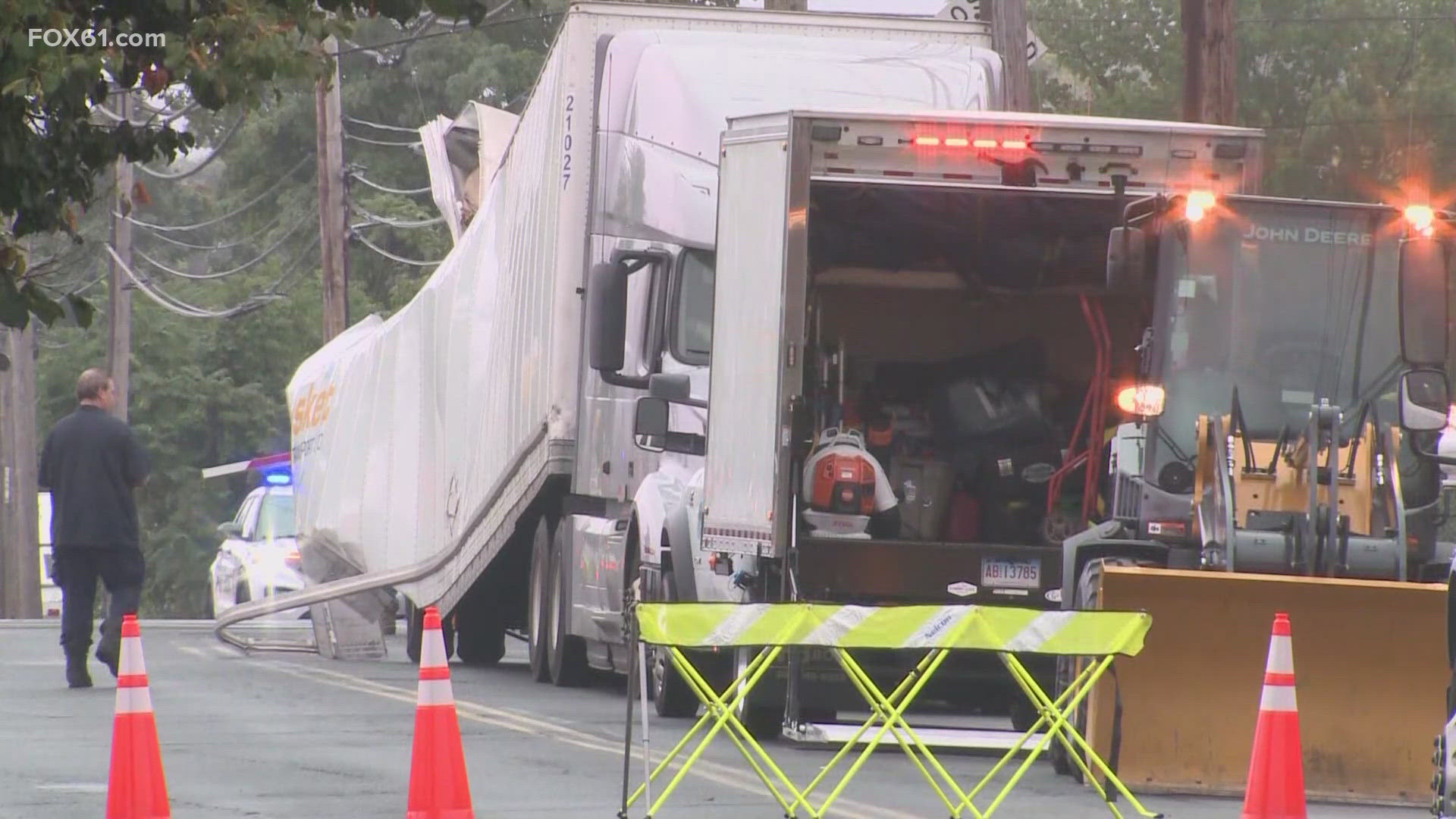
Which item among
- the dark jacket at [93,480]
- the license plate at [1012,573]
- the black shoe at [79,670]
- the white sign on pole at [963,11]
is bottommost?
the black shoe at [79,670]

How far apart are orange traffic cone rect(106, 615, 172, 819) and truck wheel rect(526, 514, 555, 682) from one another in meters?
8.68

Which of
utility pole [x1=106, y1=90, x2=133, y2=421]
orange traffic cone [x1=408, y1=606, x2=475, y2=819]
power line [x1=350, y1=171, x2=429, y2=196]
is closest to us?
orange traffic cone [x1=408, y1=606, x2=475, y2=819]

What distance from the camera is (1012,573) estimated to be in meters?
13.2

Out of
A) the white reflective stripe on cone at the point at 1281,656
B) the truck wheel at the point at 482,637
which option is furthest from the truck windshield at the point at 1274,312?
the truck wheel at the point at 482,637

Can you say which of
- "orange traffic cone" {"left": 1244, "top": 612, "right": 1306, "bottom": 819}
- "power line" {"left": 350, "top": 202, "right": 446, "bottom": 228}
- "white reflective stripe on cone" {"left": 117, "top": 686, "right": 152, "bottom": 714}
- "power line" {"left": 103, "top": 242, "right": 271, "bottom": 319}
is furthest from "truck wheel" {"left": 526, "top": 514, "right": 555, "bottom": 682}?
"power line" {"left": 103, "top": 242, "right": 271, "bottom": 319}

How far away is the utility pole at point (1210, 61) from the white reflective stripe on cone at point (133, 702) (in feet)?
39.7

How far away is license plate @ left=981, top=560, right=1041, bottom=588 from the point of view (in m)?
13.2

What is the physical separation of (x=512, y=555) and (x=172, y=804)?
9897mm

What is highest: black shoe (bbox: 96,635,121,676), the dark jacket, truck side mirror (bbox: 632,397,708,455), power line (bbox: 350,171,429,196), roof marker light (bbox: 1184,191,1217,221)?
power line (bbox: 350,171,429,196)

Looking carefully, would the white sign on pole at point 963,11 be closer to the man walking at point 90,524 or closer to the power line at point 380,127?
the man walking at point 90,524

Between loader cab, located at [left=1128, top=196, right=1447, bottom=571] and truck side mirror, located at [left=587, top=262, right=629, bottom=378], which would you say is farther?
truck side mirror, located at [left=587, top=262, right=629, bottom=378]

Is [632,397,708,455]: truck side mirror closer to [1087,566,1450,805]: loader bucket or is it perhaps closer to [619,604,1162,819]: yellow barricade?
[1087,566,1450,805]: loader bucket

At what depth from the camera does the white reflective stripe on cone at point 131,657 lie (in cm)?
925

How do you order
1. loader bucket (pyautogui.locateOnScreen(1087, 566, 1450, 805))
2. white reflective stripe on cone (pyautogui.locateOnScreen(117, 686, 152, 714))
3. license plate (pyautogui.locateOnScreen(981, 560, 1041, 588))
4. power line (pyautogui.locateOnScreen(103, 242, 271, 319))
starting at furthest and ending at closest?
power line (pyautogui.locateOnScreen(103, 242, 271, 319)), license plate (pyautogui.locateOnScreen(981, 560, 1041, 588)), loader bucket (pyautogui.locateOnScreen(1087, 566, 1450, 805)), white reflective stripe on cone (pyautogui.locateOnScreen(117, 686, 152, 714))
